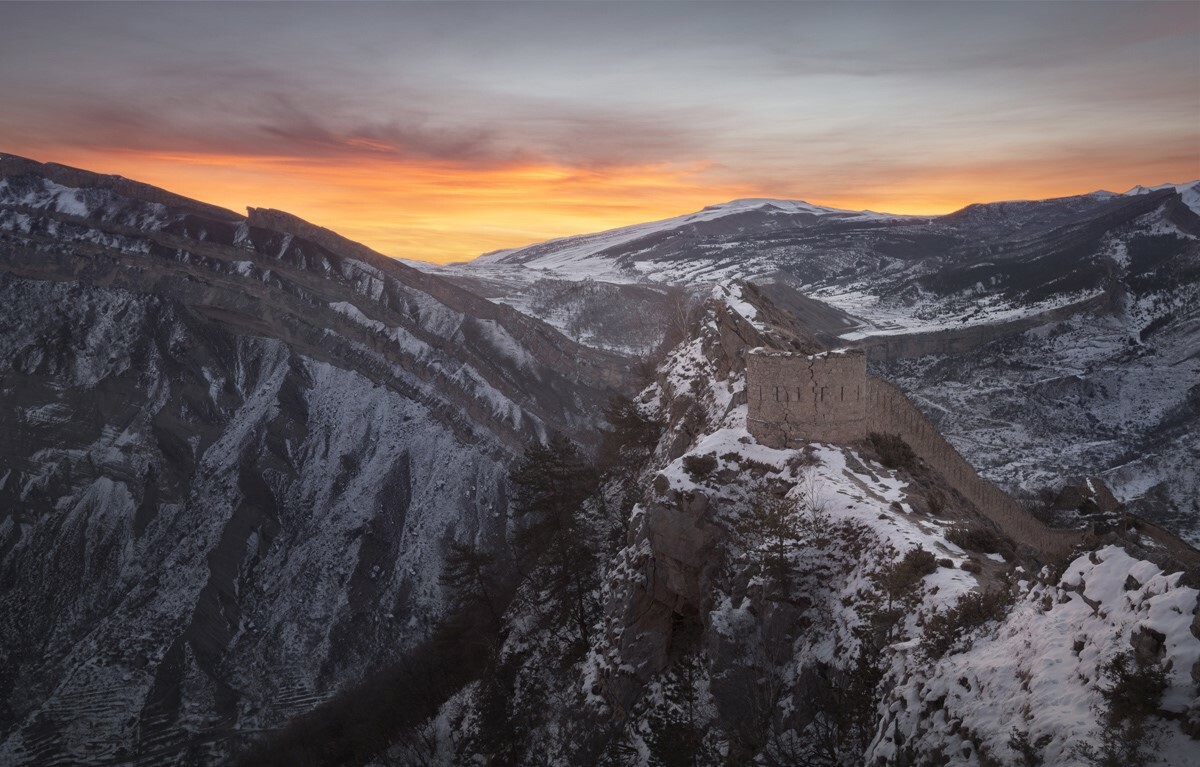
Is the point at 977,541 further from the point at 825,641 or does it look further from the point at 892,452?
the point at 892,452

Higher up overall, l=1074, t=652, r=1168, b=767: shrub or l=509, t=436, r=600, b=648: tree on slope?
l=1074, t=652, r=1168, b=767: shrub

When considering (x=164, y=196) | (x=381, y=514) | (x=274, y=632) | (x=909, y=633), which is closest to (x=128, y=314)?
(x=164, y=196)

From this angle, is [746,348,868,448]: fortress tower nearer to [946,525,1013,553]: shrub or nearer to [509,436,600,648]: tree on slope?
[946,525,1013,553]: shrub

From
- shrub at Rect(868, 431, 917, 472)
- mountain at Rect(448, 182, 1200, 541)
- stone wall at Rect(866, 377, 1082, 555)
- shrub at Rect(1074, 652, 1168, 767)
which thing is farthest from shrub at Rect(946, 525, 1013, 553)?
mountain at Rect(448, 182, 1200, 541)

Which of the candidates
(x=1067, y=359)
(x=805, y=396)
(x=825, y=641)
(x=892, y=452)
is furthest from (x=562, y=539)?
(x=1067, y=359)

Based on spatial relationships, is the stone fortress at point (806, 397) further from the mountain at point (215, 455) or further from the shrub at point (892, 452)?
the mountain at point (215, 455)

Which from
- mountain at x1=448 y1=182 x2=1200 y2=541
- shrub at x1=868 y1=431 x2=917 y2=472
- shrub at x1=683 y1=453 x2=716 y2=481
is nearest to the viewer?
shrub at x1=683 y1=453 x2=716 y2=481
